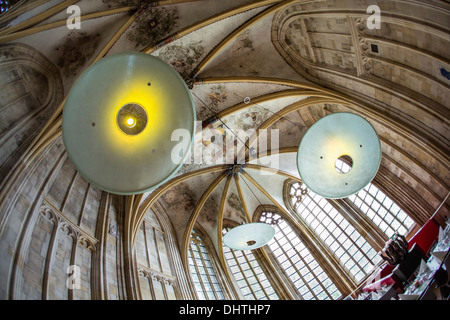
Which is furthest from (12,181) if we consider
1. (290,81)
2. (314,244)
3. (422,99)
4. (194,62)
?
(314,244)

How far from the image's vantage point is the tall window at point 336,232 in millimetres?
14031

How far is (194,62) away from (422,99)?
8.28 meters

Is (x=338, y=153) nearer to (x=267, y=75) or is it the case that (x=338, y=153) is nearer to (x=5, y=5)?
(x=267, y=75)

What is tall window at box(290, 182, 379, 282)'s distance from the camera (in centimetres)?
1403

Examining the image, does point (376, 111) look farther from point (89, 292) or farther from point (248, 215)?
point (89, 292)

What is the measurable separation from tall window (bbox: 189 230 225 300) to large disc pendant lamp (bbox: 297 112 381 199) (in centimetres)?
834

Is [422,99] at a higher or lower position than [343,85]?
lower

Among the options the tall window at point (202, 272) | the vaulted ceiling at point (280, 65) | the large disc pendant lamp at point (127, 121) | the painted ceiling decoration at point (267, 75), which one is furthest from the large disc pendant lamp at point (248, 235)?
the large disc pendant lamp at point (127, 121)

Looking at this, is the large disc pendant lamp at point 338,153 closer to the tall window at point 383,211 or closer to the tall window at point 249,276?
the tall window at point 383,211

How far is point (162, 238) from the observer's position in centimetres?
1567

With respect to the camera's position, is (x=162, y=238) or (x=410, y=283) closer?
(x=410, y=283)

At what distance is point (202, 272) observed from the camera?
15969 millimetres

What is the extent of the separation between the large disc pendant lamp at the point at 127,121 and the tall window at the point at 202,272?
30.0 feet
